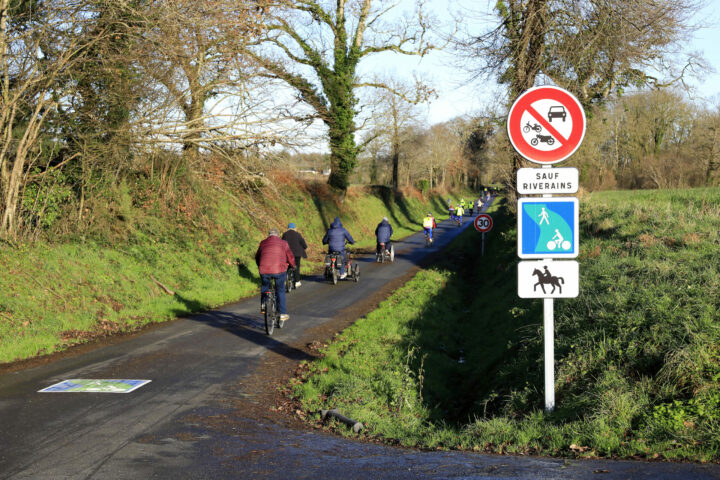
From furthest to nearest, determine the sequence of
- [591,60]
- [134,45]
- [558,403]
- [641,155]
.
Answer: [641,155]
[591,60]
[134,45]
[558,403]

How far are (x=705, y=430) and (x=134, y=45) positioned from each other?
546 inches

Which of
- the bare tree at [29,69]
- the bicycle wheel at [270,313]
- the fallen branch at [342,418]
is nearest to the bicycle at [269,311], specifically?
the bicycle wheel at [270,313]

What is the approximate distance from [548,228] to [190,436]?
400 centimetres

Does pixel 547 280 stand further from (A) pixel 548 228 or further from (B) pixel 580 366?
(B) pixel 580 366

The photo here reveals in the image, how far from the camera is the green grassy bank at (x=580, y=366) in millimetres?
5305

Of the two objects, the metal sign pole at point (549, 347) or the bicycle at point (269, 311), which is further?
the bicycle at point (269, 311)

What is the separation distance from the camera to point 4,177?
42.5ft

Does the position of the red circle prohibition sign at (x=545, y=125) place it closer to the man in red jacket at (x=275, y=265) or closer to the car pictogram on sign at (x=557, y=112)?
the car pictogram on sign at (x=557, y=112)

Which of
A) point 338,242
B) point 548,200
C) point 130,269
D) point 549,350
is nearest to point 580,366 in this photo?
point 549,350

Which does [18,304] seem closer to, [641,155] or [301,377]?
[301,377]

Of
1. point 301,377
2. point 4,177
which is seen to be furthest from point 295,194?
point 301,377

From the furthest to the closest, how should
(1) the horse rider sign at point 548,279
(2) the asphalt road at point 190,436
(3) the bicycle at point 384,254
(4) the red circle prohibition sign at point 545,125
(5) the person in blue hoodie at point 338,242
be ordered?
1. (3) the bicycle at point 384,254
2. (5) the person in blue hoodie at point 338,242
3. (4) the red circle prohibition sign at point 545,125
4. (1) the horse rider sign at point 548,279
5. (2) the asphalt road at point 190,436

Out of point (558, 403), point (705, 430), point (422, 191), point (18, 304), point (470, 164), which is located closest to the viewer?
point (705, 430)

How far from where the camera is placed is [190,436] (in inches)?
226
